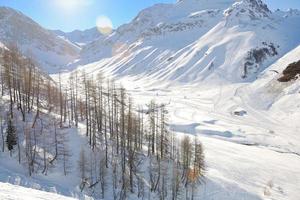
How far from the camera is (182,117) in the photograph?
138 metres

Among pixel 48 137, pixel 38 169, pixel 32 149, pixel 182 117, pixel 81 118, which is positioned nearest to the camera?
pixel 38 169

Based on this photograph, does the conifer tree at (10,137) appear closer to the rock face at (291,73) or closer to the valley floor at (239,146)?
the valley floor at (239,146)

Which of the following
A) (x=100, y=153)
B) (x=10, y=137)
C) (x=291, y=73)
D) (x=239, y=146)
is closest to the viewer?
(x=10, y=137)

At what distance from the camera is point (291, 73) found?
164250 mm

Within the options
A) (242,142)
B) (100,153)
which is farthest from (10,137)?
(242,142)

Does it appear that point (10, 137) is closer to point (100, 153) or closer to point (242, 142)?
point (100, 153)

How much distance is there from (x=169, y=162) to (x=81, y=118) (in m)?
28.3

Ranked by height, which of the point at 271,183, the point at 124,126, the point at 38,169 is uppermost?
the point at 124,126

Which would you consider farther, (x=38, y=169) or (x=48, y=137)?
(x=48, y=137)

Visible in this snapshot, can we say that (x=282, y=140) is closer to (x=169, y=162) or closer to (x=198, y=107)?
(x=169, y=162)

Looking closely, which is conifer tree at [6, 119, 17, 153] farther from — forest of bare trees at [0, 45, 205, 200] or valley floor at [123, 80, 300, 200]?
valley floor at [123, 80, 300, 200]

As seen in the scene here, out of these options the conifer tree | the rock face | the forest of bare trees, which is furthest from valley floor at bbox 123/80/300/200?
the conifer tree

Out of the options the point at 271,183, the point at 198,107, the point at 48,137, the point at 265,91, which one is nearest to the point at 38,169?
the point at 48,137

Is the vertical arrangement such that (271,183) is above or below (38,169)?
below
